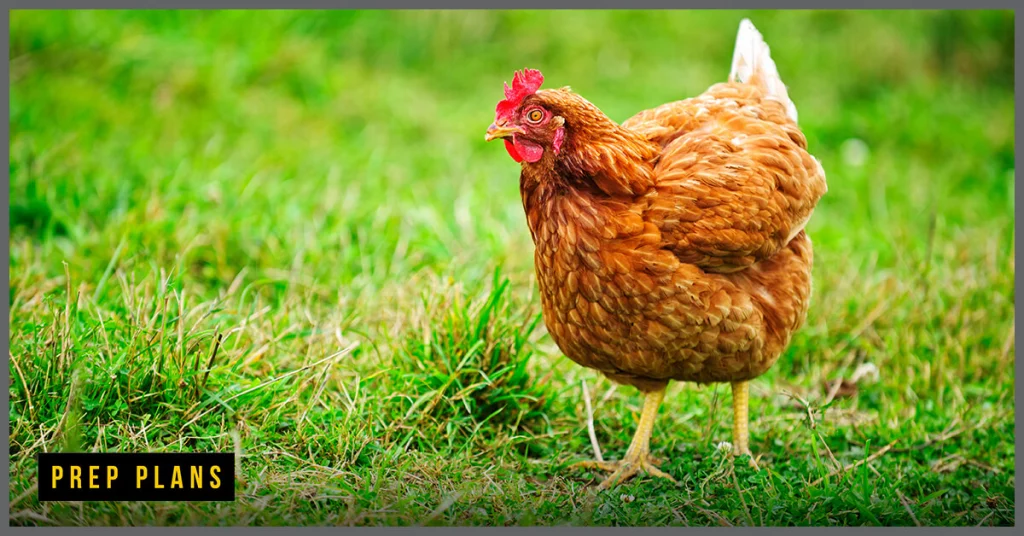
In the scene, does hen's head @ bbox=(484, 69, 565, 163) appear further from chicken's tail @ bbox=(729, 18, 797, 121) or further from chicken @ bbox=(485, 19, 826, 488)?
chicken's tail @ bbox=(729, 18, 797, 121)

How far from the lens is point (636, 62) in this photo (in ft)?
26.8

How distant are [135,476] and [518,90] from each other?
167 centimetres

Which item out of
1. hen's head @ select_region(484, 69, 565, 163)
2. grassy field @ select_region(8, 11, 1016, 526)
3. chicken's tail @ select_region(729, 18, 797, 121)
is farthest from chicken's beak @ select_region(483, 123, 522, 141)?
chicken's tail @ select_region(729, 18, 797, 121)

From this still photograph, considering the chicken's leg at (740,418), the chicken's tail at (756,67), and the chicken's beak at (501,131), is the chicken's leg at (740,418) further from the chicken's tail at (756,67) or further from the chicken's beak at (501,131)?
the chicken's beak at (501,131)

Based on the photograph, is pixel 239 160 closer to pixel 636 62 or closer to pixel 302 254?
pixel 302 254

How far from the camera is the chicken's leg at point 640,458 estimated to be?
12.2 ft

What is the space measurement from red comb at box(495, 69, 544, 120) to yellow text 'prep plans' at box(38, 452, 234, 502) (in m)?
1.39

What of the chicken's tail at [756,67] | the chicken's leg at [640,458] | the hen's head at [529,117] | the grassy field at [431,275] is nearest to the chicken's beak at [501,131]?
the hen's head at [529,117]

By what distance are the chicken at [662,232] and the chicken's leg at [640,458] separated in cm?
7

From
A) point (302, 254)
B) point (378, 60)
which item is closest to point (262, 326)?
point (302, 254)

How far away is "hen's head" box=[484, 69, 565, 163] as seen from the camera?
124 inches

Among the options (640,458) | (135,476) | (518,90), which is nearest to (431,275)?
(640,458)

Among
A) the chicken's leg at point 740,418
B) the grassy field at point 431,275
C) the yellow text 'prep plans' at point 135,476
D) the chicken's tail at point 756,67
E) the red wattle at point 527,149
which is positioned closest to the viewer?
the yellow text 'prep plans' at point 135,476

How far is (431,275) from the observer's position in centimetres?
425
